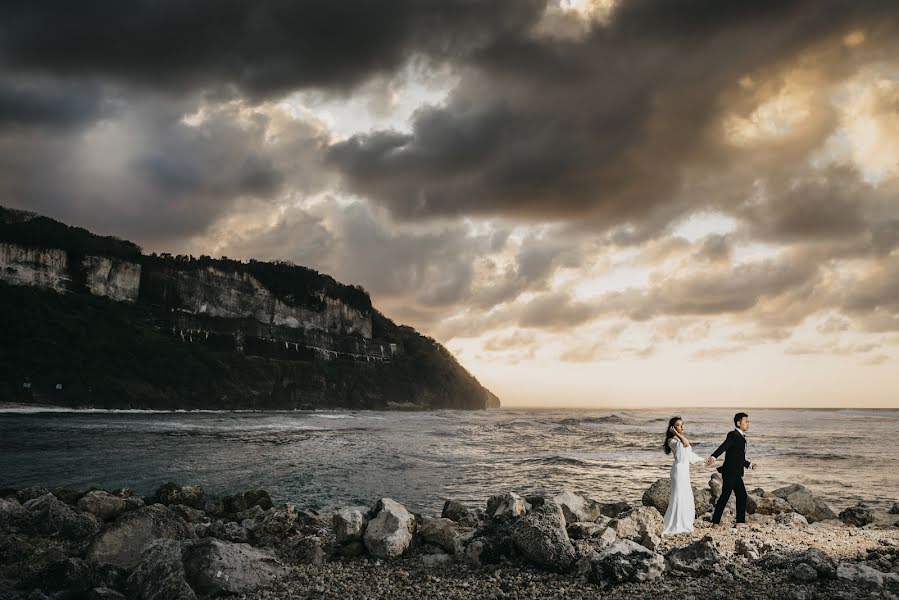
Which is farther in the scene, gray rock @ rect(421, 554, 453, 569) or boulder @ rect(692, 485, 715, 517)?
boulder @ rect(692, 485, 715, 517)

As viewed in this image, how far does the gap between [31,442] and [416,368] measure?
161 meters

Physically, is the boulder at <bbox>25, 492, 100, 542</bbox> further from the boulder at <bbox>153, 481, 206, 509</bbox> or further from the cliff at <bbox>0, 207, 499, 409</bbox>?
the cliff at <bbox>0, 207, 499, 409</bbox>

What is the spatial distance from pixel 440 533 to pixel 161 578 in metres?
4.60

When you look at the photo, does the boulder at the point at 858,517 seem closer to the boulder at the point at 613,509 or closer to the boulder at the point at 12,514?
the boulder at the point at 613,509

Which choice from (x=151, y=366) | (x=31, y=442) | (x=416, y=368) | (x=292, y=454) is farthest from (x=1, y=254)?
(x=416, y=368)

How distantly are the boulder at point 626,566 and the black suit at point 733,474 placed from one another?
4357 mm

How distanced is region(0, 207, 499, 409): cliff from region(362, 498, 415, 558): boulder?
3641 inches

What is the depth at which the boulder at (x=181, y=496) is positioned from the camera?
1429 centimetres

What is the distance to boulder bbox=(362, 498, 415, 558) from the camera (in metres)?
9.42

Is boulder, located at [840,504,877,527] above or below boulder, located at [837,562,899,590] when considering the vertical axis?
below

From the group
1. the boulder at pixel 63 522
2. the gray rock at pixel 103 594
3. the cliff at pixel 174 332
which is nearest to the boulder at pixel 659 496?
the gray rock at pixel 103 594

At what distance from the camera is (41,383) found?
272ft

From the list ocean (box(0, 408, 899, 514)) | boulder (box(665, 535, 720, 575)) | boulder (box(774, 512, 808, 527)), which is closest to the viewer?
boulder (box(665, 535, 720, 575))

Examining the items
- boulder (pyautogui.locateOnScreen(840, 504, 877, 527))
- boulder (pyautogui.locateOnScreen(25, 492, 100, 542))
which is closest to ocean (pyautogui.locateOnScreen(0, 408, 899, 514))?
boulder (pyautogui.locateOnScreen(840, 504, 877, 527))
